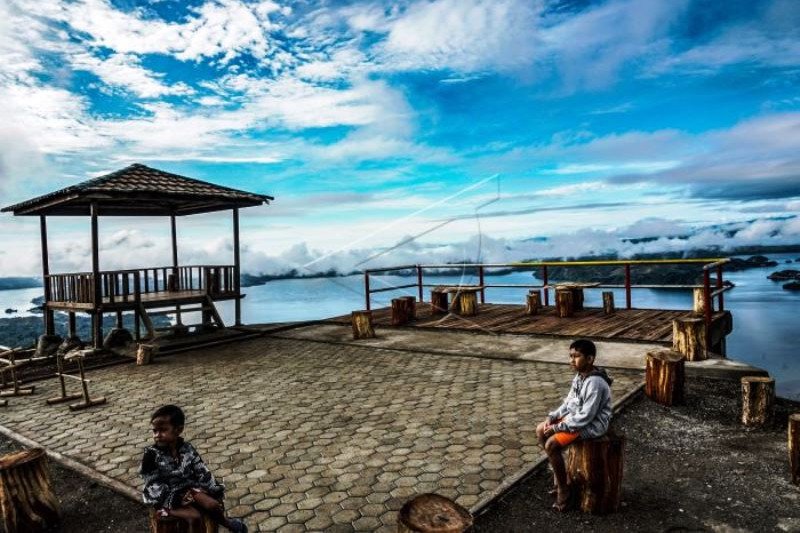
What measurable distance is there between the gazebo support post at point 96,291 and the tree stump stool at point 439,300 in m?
8.35

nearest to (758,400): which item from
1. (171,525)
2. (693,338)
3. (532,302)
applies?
(693,338)

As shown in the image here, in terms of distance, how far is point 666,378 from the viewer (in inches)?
256

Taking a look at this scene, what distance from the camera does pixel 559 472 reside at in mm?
4094

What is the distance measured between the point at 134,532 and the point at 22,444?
3.28 m

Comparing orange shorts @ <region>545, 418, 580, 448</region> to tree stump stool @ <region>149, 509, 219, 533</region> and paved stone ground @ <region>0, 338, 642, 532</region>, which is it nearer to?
paved stone ground @ <region>0, 338, 642, 532</region>

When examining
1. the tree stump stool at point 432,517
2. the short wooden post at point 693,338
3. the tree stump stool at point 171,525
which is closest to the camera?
the tree stump stool at point 432,517

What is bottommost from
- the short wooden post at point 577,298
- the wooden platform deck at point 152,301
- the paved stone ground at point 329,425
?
the paved stone ground at point 329,425

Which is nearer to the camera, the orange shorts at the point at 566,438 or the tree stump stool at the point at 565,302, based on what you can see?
the orange shorts at the point at 566,438

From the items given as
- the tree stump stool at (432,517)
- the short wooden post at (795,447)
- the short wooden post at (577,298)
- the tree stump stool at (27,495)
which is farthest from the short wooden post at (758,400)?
the short wooden post at (577,298)

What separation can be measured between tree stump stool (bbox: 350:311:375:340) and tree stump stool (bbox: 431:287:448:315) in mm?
3032

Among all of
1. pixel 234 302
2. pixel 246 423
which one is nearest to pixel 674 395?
pixel 246 423

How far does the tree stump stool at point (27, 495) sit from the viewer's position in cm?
410

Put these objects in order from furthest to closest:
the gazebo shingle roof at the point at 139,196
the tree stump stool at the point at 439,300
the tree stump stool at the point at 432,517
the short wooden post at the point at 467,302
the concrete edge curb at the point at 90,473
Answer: the tree stump stool at the point at 439,300 → the short wooden post at the point at 467,302 → the gazebo shingle roof at the point at 139,196 → the concrete edge curb at the point at 90,473 → the tree stump stool at the point at 432,517

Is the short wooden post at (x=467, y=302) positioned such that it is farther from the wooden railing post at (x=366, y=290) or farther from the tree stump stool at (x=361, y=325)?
the tree stump stool at (x=361, y=325)
